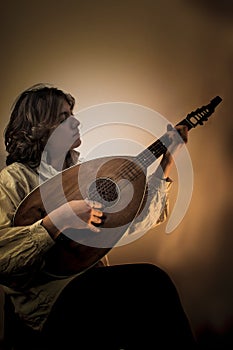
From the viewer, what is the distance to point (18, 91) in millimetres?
1511

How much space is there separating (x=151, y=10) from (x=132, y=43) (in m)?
0.15

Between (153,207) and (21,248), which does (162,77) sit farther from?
(21,248)

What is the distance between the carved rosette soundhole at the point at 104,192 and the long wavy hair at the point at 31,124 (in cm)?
14

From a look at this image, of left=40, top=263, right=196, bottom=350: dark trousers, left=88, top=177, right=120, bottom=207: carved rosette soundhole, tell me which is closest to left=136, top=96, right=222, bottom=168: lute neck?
left=88, top=177, right=120, bottom=207: carved rosette soundhole

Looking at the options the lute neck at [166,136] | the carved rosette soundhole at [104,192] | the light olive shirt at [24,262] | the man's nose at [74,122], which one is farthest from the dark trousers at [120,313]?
the man's nose at [74,122]

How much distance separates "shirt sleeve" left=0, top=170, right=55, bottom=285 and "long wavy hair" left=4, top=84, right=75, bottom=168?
22 cm

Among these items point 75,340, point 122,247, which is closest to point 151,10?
point 122,247

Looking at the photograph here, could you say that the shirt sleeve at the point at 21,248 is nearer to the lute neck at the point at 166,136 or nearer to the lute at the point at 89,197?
the lute at the point at 89,197

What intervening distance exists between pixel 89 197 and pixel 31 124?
299 millimetres

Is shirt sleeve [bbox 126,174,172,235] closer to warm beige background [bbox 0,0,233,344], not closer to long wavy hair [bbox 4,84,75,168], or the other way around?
warm beige background [bbox 0,0,233,344]

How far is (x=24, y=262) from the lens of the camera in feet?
4.33

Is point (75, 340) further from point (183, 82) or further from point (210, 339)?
point (183, 82)

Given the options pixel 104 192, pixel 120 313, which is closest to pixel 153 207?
pixel 104 192

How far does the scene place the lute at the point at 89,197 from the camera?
4.48ft
